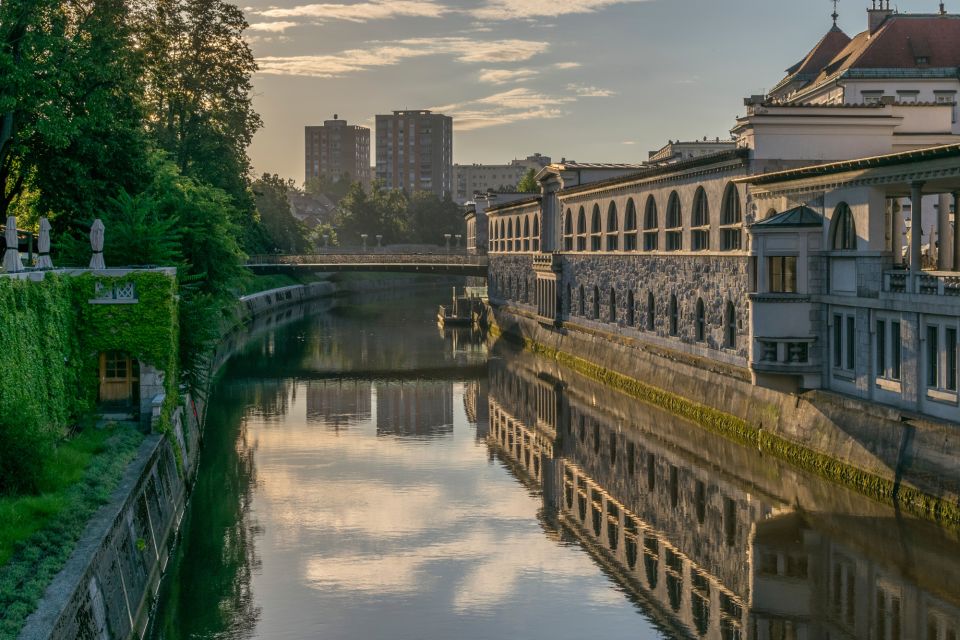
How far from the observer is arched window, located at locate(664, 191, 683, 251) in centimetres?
4550

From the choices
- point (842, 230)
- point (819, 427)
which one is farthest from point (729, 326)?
point (819, 427)

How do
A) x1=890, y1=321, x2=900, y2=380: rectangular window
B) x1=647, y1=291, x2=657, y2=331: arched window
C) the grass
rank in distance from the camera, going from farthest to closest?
x1=647, y1=291, x2=657, y2=331: arched window → x1=890, y1=321, x2=900, y2=380: rectangular window → the grass

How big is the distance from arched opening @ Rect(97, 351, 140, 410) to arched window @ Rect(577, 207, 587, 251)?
113ft

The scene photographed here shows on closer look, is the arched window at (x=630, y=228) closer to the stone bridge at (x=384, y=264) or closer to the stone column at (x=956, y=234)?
the stone column at (x=956, y=234)

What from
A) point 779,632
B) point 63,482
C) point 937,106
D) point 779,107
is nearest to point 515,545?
point 779,632

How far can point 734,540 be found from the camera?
25469 mm

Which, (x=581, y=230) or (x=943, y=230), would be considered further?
(x=581, y=230)

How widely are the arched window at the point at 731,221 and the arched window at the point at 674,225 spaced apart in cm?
465

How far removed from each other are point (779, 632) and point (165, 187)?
1155 inches

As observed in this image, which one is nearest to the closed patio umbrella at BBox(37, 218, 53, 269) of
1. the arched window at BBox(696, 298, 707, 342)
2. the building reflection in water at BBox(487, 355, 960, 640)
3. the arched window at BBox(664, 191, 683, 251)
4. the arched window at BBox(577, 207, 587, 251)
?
the building reflection in water at BBox(487, 355, 960, 640)

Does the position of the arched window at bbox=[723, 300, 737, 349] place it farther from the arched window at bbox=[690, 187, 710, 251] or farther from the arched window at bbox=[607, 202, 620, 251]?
the arched window at bbox=[607, 202, 620, 251]

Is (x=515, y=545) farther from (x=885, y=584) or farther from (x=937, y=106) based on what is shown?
(x=937, y=106)

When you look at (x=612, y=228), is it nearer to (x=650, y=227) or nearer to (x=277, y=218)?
(x=650, y=227)

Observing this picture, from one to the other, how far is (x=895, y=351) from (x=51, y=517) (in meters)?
19.2
